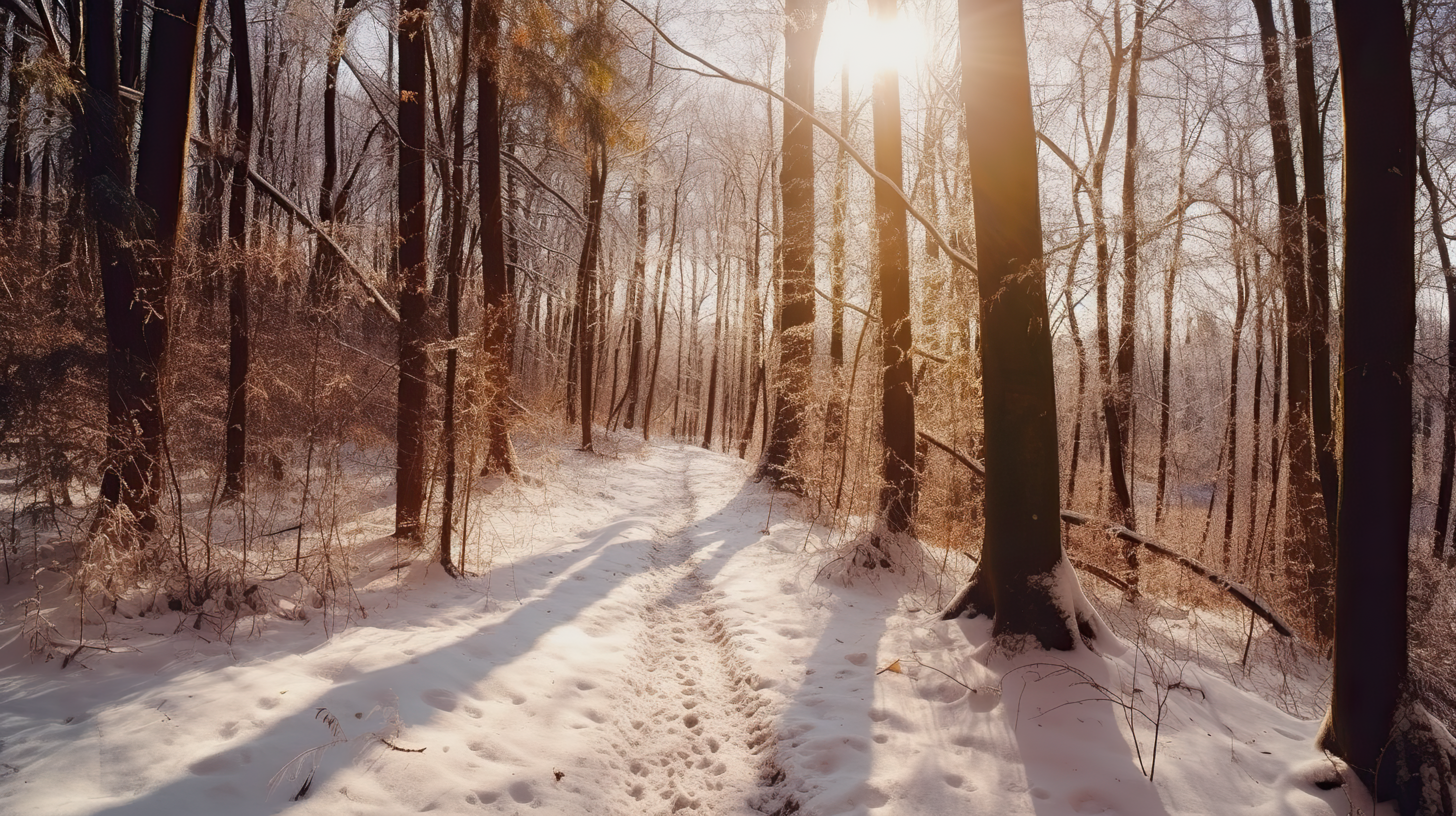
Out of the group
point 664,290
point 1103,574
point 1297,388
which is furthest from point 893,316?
point 664,290

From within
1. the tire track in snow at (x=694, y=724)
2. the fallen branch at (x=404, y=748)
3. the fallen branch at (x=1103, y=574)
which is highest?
the fallen branch at (x=1103, y=574)

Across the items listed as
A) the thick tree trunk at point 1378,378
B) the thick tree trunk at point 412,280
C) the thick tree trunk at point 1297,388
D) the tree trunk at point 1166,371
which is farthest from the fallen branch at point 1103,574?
the thick tree trunk at point 412,280

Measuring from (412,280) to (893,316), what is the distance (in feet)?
16.6

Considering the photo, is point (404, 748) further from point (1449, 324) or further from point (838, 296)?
point (1449, 324)

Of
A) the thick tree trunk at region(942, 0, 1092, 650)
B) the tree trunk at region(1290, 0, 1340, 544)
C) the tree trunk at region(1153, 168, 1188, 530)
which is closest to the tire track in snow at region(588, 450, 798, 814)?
the thick tree trunk at region(942, 0, 1092, 650)

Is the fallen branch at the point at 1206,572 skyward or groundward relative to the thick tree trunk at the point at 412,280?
groundward

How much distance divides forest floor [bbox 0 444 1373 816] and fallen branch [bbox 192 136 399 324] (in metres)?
2.51

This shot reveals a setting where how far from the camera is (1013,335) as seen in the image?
4.39 m

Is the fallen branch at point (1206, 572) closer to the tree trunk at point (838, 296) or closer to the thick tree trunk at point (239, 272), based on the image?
the tree trunk at point (838, 296)

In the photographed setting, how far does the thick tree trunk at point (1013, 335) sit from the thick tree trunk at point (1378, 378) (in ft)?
4.55

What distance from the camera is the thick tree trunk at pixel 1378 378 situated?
3.05 meters

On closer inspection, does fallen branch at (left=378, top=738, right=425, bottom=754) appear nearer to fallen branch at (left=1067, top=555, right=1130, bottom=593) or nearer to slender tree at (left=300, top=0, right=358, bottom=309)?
fallen branch at (left=1067, top=555, right=1130, bottom=593)

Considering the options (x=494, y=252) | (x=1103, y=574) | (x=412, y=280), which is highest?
(x=494, y=252)

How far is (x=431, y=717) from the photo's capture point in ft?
11.9
